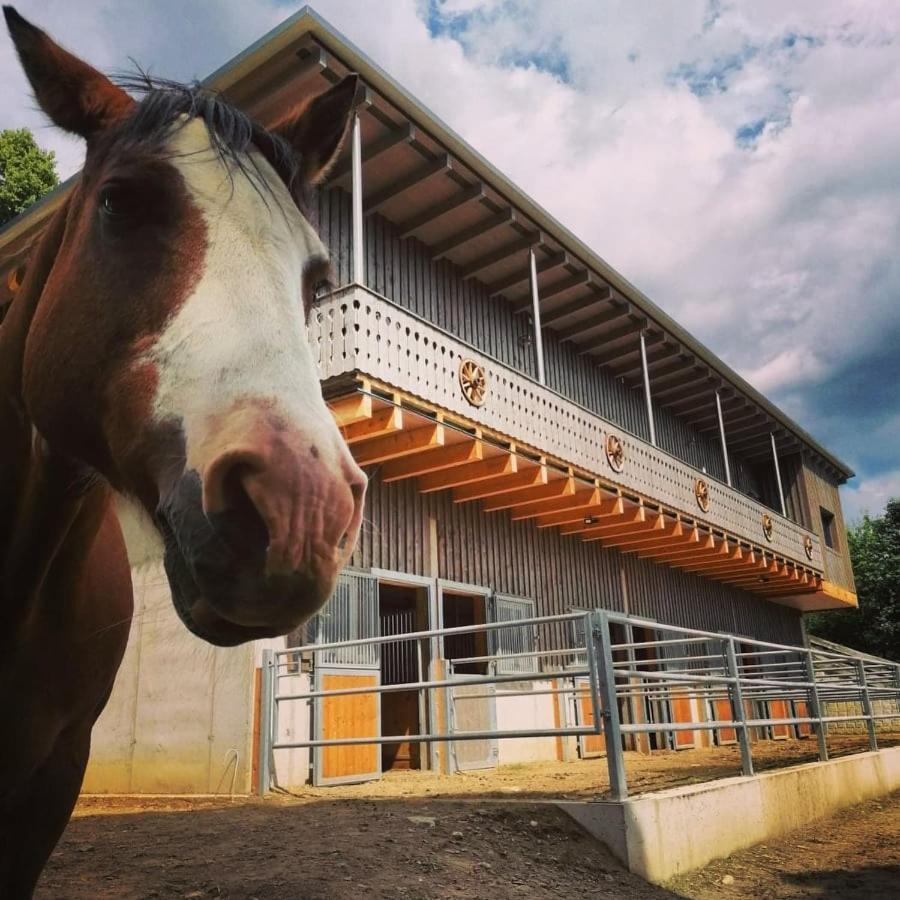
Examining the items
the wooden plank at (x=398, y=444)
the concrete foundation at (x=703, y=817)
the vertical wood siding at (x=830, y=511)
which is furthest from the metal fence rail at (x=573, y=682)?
the vertical wood siding at (x=830, y=511)

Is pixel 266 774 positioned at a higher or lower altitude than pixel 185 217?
lower

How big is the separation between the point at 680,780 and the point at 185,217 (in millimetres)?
6804

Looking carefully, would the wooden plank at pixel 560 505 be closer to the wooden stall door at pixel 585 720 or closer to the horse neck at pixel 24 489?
the wooden stall door at pixel 585 720

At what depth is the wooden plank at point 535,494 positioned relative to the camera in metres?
11.0

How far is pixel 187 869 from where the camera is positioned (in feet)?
14.0

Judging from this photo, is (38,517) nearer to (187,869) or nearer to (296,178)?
(296,178)

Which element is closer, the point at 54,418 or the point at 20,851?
the point at 54,418

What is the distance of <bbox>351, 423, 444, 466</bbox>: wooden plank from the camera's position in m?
8.85

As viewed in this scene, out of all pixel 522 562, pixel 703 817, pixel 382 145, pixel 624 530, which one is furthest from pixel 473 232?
pixel 703 817

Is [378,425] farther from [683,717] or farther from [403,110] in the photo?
[683,717]

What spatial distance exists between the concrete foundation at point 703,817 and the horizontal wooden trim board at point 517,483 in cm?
440

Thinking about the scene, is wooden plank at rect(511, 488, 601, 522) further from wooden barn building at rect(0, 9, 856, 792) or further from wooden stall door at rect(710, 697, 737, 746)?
wooden stall door at rect(710, 697, 737, 746)

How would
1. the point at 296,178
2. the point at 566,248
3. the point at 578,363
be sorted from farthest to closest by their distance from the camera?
1. the point at 578,363
2. the point at 566,248
3. the point at 296,178

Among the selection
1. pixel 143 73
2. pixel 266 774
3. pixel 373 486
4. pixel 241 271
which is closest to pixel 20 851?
pixel 241 271
